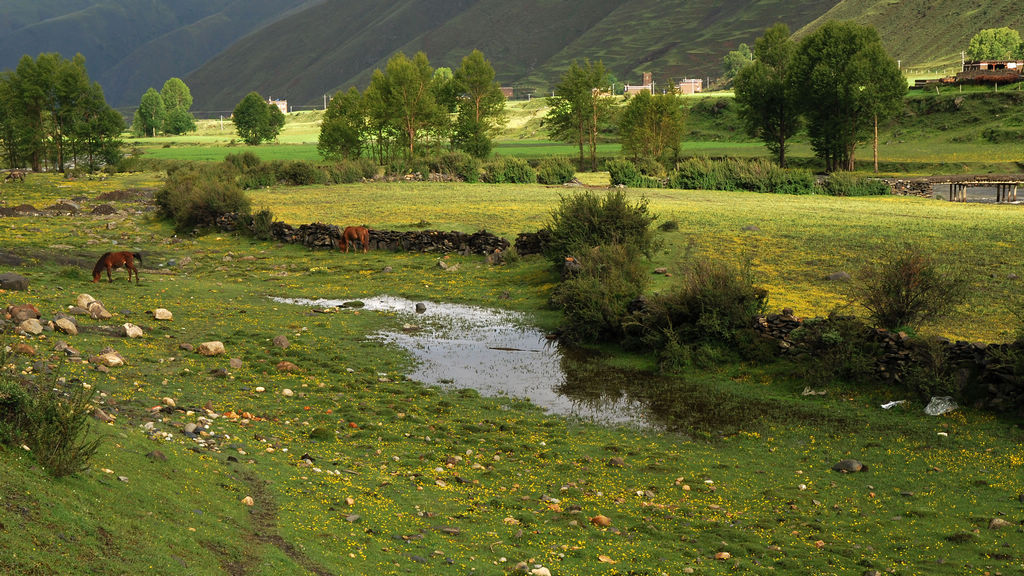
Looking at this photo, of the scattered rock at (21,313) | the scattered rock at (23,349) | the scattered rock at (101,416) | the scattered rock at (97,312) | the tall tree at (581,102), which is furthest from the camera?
the tall tree at (581,102)

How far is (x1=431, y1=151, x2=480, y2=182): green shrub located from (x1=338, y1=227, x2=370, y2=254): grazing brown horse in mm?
40055

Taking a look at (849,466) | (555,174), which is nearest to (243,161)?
(555,174)

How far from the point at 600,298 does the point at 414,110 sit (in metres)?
73.4

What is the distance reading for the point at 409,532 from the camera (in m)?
10.3

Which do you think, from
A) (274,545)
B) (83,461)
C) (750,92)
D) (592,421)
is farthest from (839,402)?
(750,92)

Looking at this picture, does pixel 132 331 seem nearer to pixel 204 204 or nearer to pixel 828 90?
pixel 204 204

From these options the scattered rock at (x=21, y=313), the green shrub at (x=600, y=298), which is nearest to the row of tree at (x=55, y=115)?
the scattered rock at (x=21, y=313)

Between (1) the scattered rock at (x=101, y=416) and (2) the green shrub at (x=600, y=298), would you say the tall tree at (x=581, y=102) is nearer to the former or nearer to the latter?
(2) the green shrub at (x=600, y=298)

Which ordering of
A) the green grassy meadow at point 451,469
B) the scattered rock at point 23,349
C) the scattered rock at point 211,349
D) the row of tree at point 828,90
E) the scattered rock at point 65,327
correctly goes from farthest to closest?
1. the row of tree at point 828,90
2. the scattered rock at point 211,349
3. the scattered rock at point 65,327
4. the scattered rock at point 23,349
5. the green grassy meadow at point 451,469

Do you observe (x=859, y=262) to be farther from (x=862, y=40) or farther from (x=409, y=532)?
(x=862, y=40)

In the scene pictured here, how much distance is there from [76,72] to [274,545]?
95.6m

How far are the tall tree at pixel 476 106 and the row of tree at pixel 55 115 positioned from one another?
127 ft

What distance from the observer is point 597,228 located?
98.8 feet

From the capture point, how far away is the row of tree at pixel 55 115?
88375mm
